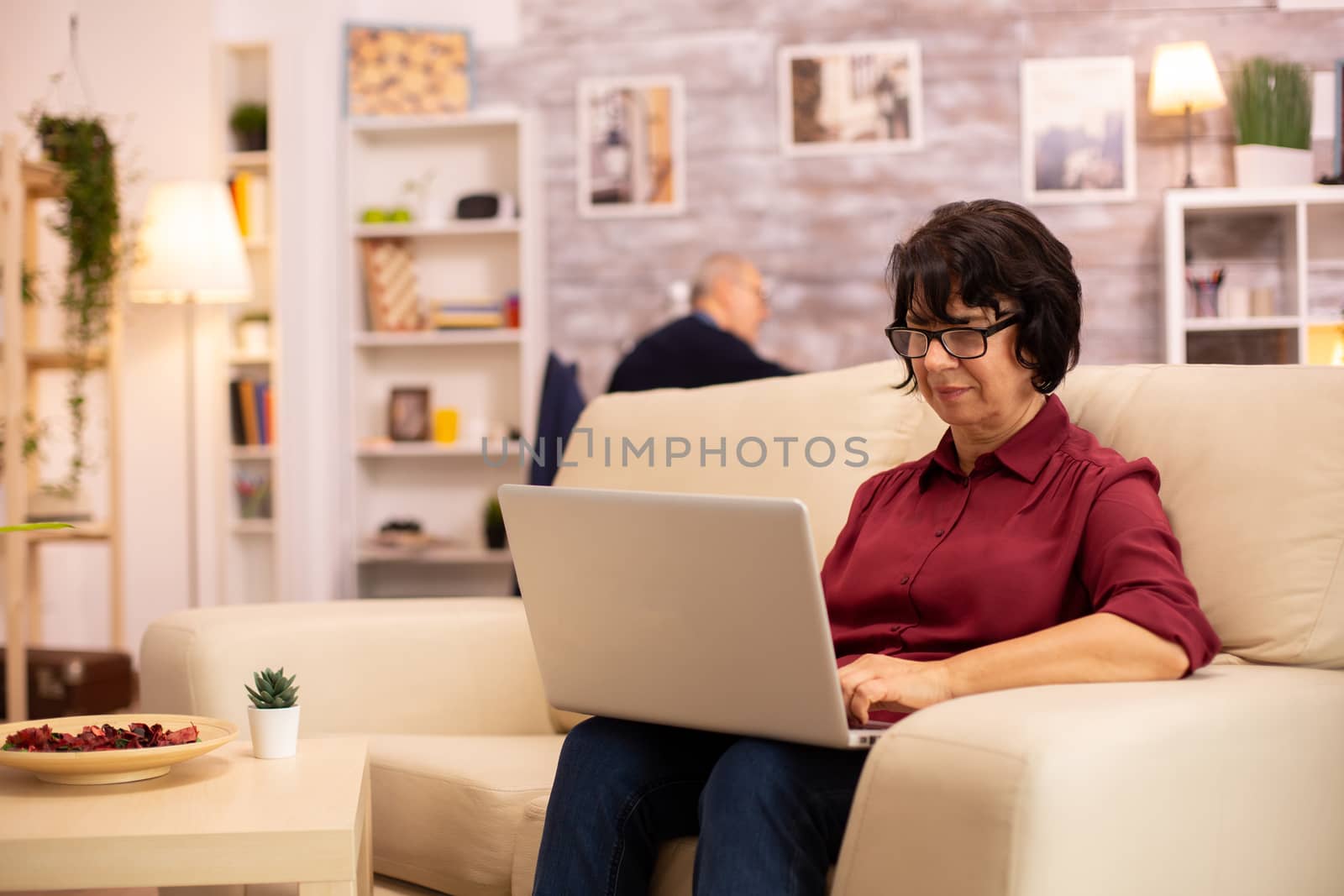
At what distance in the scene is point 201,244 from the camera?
417 centimetres

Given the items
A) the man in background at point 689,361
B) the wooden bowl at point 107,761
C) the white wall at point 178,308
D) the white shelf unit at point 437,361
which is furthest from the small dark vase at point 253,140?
the wooden bowl at point 107,761

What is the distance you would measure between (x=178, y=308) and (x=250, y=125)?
2.27 feet

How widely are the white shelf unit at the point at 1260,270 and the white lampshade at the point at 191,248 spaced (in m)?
3.03

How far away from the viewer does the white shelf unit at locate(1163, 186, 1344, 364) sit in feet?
13.9

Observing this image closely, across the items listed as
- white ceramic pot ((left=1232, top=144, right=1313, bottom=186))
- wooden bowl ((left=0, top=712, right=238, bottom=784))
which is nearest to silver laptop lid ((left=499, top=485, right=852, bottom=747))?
wooden bowl ((left=0, top=712, right=238, bottom=784))

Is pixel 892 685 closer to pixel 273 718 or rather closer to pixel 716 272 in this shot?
pixel 273 718

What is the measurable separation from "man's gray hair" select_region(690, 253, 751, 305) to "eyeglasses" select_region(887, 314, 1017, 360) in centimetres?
269

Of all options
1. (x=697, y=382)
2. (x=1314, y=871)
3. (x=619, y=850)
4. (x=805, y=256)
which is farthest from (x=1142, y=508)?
(x=805, y=256)

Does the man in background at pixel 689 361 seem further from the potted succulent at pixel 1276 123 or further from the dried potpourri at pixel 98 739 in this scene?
the dried potpourri at pixel 98 739

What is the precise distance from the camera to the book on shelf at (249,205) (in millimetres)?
4535

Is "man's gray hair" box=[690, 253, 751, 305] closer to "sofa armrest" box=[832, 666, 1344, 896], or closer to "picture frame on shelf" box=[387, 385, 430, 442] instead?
"picture frame on shelf" box=[387, 385, 430, 442]

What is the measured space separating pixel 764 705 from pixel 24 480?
3.20 metres

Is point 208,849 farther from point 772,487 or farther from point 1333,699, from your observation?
point 1333,699

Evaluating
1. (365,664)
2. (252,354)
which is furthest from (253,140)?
(365,664)
